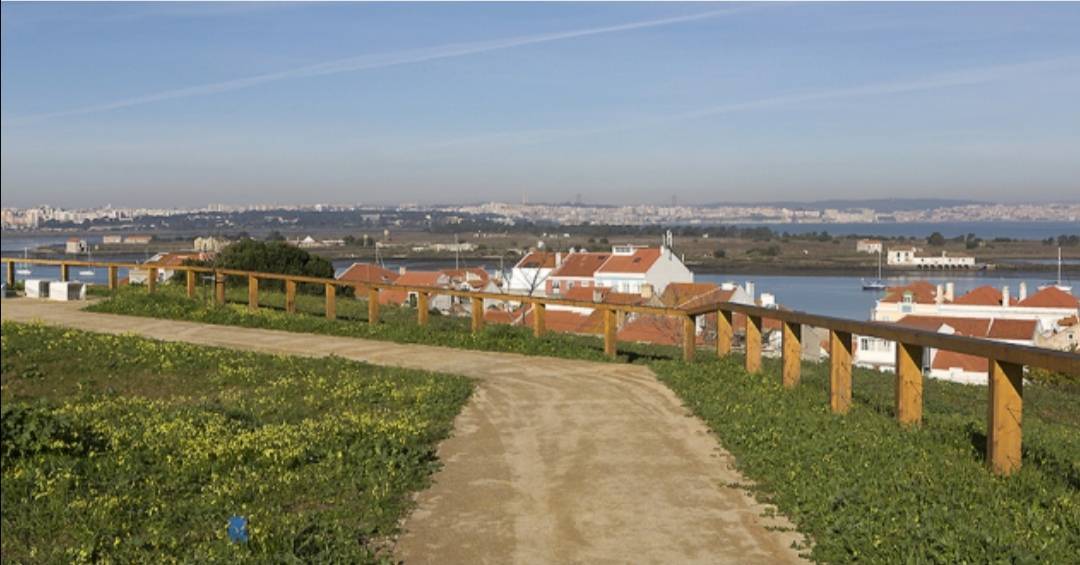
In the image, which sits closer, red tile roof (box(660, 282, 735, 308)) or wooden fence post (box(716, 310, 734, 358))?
wooden fence post (box(716, 310, 734, 358))

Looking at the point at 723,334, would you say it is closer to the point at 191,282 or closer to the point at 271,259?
the point at 191,282

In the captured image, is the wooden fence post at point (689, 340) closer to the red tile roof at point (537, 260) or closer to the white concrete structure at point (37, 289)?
the white concrete structure at point (37, 289)

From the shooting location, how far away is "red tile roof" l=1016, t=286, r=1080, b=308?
156 feet

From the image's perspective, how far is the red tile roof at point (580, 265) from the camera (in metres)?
63.5

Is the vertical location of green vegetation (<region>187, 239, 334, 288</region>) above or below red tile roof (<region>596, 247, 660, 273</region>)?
above

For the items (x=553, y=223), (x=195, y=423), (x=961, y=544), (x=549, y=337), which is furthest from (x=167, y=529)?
(x=553, y=223)

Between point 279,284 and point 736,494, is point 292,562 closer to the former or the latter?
point 736,494

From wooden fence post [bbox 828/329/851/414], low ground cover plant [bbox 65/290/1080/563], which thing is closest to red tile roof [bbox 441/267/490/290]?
low ground cover plant [bbox 65/290/1080/563]

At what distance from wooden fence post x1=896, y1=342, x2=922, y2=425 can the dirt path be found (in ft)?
5.04

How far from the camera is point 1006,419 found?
23.7 feet

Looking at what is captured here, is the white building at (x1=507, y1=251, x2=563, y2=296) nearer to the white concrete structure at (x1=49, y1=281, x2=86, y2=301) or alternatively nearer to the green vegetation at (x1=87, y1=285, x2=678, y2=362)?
the white concrete structure at (x1=49, y1=281, x2=86, y2=301)

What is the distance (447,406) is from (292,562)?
500 centimetres

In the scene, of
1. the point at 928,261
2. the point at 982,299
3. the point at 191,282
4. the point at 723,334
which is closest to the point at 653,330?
the point at 191,282

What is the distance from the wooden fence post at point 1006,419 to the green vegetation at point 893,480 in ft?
0.36
